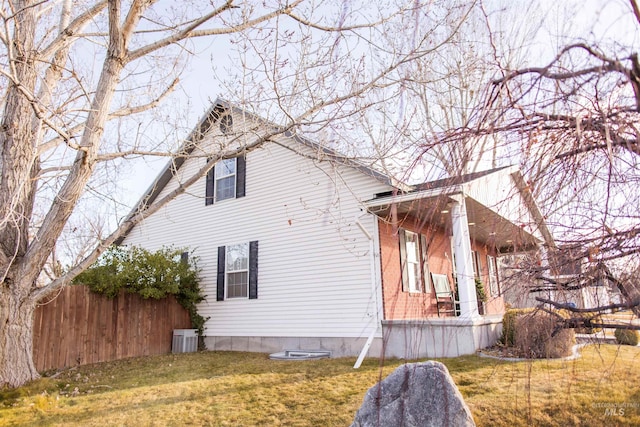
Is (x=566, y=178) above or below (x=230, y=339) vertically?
above

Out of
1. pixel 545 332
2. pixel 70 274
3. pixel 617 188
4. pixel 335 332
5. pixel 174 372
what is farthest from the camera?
pixel 335 332

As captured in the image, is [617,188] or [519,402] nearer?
[617,188]

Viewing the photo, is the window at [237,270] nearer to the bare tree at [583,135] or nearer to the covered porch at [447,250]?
the covered porch at [447,250]

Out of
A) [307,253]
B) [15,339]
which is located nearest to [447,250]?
[307,253]

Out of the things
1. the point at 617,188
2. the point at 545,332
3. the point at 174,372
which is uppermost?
the point at 617,188

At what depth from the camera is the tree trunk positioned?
6168mm

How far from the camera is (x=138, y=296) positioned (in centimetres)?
1060

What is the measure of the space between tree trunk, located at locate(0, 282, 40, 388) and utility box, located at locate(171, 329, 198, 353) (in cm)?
461

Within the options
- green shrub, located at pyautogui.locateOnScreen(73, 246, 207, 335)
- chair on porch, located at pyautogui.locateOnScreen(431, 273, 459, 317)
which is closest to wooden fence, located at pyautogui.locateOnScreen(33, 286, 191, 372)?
green shrub, located at pyautogui.locateOnScreen(73, 246, 207, 335)

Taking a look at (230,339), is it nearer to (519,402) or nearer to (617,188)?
(519,402)

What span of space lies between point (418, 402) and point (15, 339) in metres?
5.83

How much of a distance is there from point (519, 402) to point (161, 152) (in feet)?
19.5

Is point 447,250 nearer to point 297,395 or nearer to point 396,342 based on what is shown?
point 396,342

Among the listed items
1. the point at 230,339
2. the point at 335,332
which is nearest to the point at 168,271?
the point at 230,339
